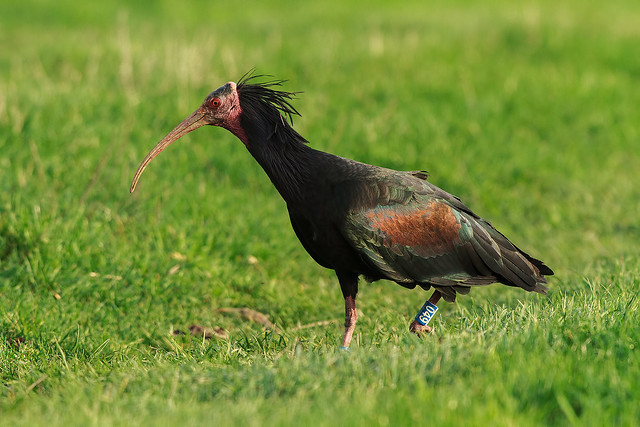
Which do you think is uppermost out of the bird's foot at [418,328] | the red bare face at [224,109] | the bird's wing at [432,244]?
the red bare face at [224,109]

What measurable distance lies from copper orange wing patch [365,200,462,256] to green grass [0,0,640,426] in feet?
1.59

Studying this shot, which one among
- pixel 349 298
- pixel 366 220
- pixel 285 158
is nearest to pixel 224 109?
pixel 285 158

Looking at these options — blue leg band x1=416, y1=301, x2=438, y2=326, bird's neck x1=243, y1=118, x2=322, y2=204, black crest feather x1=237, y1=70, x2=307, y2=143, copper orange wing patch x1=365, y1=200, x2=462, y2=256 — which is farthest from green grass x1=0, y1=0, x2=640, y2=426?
black crest feather x1=237, y1=70, x2=307, y2=143

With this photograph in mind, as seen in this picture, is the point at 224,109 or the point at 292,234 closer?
the point at 224,109

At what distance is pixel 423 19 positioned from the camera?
54.3 feet

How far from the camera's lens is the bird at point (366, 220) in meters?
4.86

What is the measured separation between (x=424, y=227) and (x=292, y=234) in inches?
111

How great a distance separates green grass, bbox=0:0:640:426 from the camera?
3654 mm

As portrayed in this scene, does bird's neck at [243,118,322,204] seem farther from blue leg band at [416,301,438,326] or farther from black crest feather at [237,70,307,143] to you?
blue leg band at [416,301,438,326]

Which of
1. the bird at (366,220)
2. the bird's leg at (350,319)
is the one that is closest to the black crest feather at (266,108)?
the bird at (366,220)

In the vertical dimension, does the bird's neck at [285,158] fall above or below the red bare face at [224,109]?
below

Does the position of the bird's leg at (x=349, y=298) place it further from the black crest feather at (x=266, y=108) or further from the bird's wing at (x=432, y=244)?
the black crest feather at (x=266, y=108)

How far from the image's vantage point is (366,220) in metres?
4.86

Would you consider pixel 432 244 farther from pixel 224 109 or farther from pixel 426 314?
pixel 224 109
